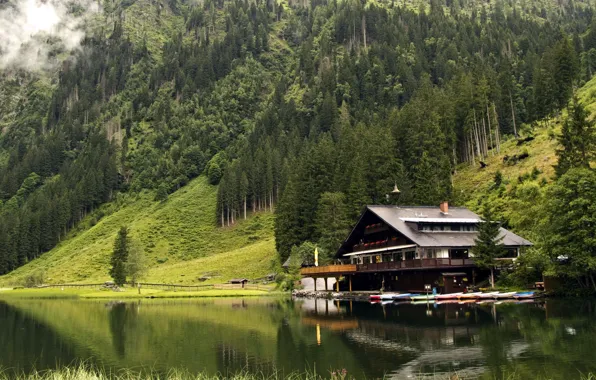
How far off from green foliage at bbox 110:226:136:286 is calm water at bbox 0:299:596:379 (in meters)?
46.9

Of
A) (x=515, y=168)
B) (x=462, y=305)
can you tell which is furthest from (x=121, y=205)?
(x=462, y=305)

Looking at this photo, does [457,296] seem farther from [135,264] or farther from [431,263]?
[135,264]

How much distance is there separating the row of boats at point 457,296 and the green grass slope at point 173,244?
39570 mm

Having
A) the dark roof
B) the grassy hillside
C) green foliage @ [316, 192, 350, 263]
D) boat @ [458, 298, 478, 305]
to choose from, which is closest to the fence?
green foliage @ [316, 192, 350, 263]

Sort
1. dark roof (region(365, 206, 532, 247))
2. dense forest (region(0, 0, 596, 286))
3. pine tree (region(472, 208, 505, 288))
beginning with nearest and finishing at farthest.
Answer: pine tree (region(472, 208, 505, 288))
dark roof (region(365, 206, 532, 247))
dense forest (region(0, 0, 596, 286))

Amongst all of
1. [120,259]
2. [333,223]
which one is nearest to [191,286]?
[120,259]

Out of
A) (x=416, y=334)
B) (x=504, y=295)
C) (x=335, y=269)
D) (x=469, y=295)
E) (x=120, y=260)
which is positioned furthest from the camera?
(x=120, y=260)

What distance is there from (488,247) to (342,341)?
33.8 meters

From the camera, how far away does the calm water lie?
76.6ft

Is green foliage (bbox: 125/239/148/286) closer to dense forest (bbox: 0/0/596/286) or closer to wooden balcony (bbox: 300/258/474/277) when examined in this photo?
dense forest (bbox: 0/0/596/286)

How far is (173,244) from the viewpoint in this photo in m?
130

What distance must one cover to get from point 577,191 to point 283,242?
184ft

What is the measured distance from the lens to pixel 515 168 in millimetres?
89125

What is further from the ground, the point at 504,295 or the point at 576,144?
the point at 576,144
